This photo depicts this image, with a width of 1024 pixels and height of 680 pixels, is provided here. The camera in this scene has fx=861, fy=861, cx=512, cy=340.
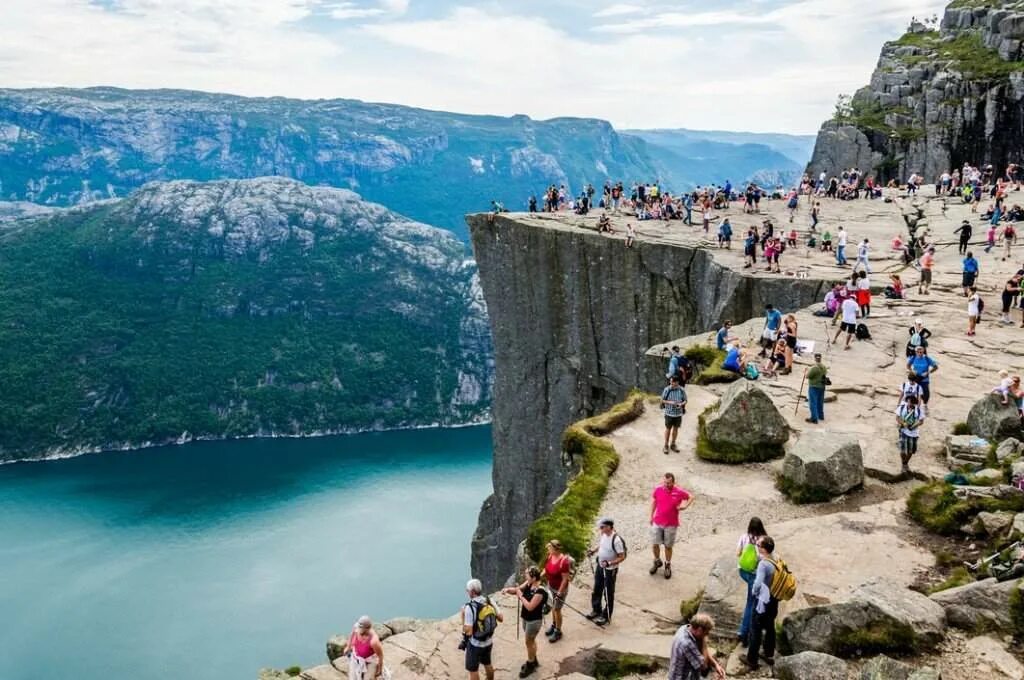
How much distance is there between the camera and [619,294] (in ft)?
147

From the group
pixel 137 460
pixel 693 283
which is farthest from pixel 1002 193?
pixel 137 460

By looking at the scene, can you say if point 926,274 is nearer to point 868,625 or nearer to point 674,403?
point 674,403

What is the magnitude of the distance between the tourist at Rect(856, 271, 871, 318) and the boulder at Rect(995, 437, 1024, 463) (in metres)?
13.6

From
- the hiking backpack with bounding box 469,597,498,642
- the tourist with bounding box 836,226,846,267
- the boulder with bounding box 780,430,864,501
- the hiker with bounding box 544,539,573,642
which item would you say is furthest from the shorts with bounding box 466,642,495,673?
the tourist with bounding box 836,226,846,267

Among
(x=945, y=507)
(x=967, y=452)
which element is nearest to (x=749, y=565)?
(x=945, y=507)

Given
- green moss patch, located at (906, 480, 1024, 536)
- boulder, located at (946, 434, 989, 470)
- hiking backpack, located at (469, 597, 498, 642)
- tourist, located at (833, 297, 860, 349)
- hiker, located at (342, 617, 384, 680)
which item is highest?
tourist, located at (833, 297, 860, 349)

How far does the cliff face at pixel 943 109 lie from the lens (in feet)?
222

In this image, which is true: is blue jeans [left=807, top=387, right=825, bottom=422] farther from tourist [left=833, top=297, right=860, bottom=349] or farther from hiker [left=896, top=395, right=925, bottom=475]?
tourist [left=833, top=297, right=860, bottom=349]

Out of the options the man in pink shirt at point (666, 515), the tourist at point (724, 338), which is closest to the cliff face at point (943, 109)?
the tourist at point (724, 338)

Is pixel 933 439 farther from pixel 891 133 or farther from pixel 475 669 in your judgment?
pixel 891 133

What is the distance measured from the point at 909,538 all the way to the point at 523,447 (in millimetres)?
35288

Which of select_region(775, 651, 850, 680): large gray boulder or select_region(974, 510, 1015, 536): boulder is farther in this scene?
select_region(974, 510, 1015, 536): boulder

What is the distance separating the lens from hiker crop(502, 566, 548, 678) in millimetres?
14383

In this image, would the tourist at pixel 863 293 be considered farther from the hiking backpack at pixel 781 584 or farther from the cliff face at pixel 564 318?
the hiking backpack at pixel 781 584
